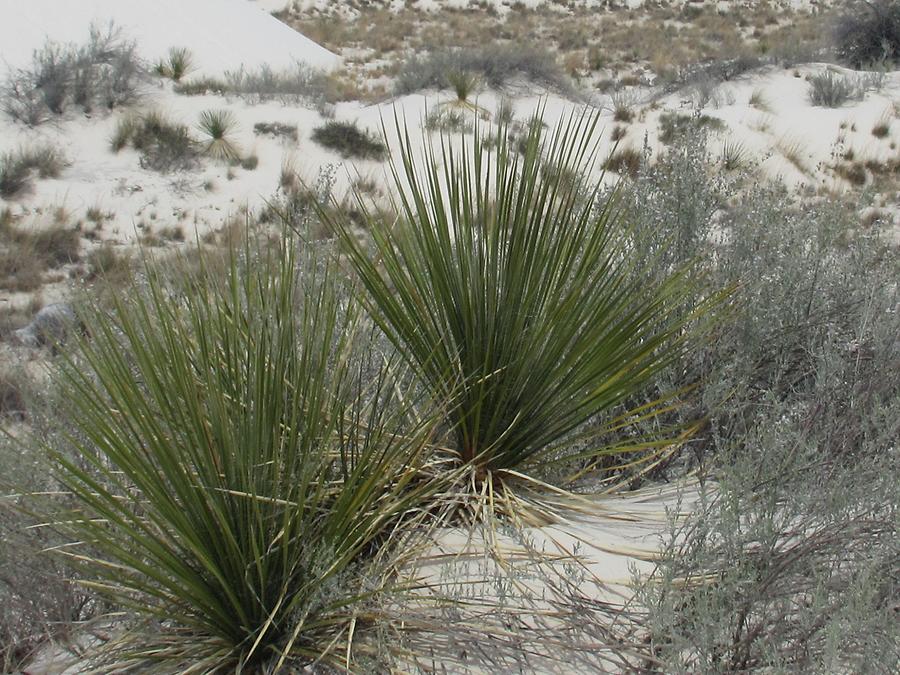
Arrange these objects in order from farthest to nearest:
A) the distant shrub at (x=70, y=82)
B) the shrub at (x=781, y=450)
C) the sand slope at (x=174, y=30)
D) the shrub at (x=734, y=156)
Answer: the sand slope at (x=174, y=30)
the distant shrub at (x=70, y=82)
the shrub at (x=734, y=156)
the shrub at (x=781, y=450)

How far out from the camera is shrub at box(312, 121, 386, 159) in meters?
11.2

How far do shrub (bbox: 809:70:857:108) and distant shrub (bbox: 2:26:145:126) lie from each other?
31.9 feet

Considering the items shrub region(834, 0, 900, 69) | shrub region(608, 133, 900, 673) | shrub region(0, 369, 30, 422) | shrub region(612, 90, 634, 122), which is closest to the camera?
shrub region(608, 133, 900, 673)

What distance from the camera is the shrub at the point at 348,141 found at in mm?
11188

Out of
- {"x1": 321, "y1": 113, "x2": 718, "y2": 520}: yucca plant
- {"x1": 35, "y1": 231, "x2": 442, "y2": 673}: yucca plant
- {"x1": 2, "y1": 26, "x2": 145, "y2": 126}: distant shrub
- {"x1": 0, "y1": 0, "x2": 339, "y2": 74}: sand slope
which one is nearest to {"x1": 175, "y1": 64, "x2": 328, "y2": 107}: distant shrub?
{"x1": 2, "y1": 26, "x2": 145, "y2": 126}: distant shrub

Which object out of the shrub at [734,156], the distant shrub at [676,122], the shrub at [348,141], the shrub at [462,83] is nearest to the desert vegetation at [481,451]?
the shrub at [734,156]

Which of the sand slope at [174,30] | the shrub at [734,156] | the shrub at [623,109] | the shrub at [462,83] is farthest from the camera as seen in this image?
the sand slope at [174,30]

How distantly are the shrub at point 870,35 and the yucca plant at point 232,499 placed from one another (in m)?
16.5

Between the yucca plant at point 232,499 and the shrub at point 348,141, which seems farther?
the shrub at point 348,141

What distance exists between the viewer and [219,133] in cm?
1118

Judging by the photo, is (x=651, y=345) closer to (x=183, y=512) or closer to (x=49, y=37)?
(x=183, y=512)

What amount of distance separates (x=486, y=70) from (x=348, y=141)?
3.94 meters

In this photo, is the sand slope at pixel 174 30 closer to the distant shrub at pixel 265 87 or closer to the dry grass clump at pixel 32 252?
the distant shrub at pixel 265 87

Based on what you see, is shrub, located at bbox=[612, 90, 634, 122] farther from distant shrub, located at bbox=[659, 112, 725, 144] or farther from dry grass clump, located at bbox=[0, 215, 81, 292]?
dry grass clump, located at bbox=[0, 215, 81, 292]
